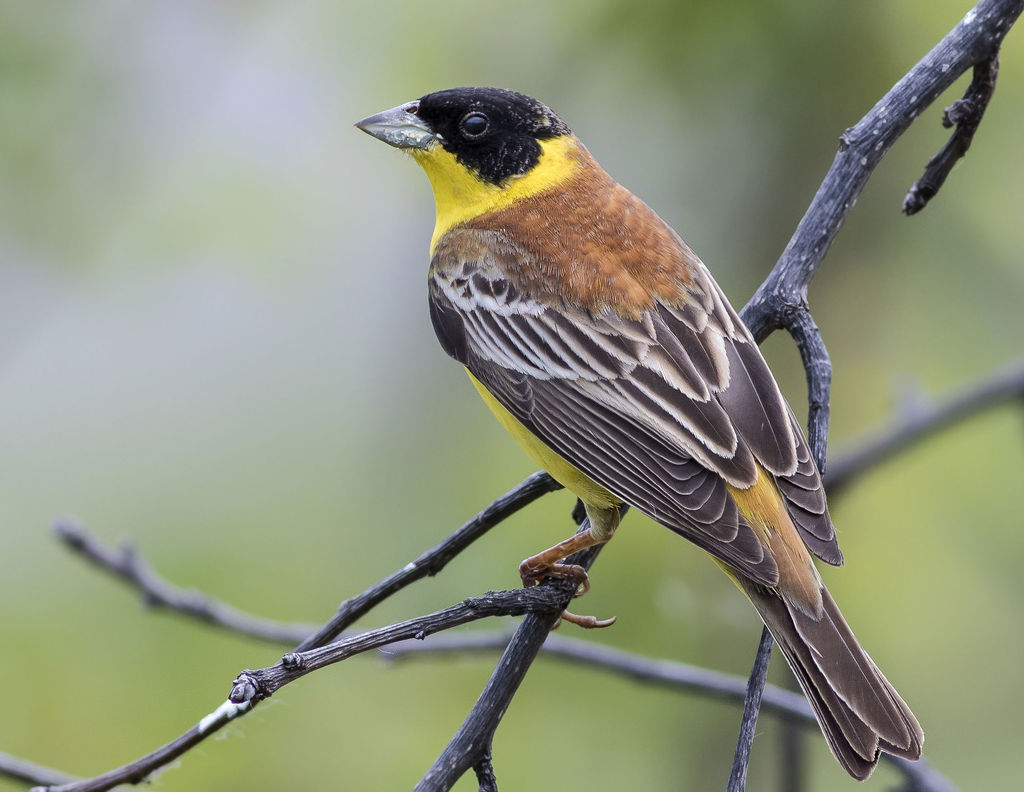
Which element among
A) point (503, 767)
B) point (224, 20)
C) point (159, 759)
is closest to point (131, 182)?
point (224, 20)

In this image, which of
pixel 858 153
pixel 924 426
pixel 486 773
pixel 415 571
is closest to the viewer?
pixel 486 773

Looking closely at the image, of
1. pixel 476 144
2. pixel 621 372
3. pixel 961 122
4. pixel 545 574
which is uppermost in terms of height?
pixel 476 144

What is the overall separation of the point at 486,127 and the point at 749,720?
9.57 ft

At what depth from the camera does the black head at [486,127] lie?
465 cm

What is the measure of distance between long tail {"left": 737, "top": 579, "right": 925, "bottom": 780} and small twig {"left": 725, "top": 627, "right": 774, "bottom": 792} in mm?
484

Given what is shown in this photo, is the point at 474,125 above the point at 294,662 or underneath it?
above

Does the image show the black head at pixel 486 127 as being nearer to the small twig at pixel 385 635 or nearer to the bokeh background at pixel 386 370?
the bokeh background at pixel 386 370

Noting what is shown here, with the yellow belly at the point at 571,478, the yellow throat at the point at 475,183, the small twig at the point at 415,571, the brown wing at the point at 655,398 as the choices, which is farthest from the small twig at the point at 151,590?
the yellow throat at the point at 475,183

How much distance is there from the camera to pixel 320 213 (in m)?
6.20

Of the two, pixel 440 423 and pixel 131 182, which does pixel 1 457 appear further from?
pixel 440 423

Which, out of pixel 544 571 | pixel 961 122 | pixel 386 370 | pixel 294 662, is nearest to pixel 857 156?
pixel 961 122

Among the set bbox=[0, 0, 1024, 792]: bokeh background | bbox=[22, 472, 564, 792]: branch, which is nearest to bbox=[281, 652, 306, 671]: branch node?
bbox=[22, 472, 564, 792]: branch

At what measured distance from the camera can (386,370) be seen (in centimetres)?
614

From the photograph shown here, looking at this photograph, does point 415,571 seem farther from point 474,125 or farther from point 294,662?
point 474,125
